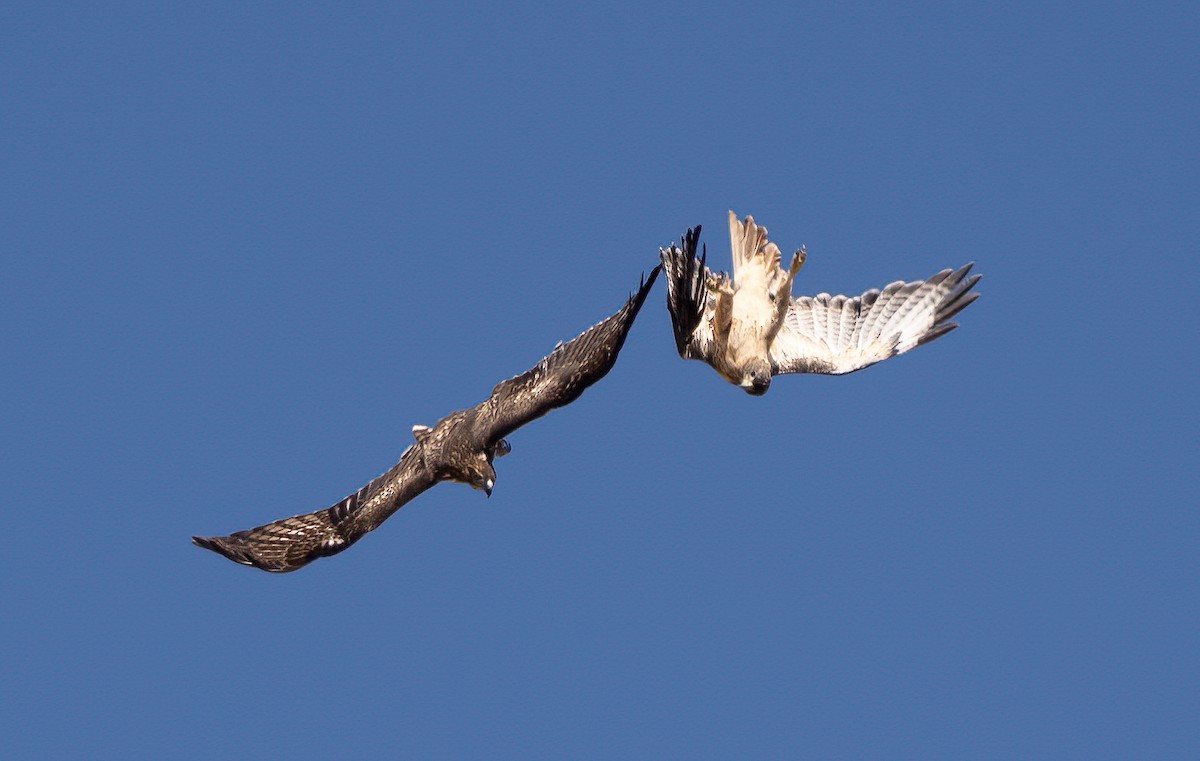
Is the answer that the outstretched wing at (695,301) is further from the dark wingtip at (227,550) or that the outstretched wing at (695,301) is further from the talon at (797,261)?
the dark wingtip at (227,550)

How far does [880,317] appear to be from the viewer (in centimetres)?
1817

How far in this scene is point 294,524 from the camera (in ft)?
53.8

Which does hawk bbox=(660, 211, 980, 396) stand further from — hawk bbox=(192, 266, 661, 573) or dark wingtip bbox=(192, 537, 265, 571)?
dark wingtip bbox=(192, 537, 265, 571)

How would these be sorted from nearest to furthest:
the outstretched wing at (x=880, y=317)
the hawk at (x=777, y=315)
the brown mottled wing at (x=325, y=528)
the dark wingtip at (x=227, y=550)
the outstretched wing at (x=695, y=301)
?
the outstretched wing at (x=695, y=301) → the hawk at (x=777, y=315) → the brown mottled wing at (x=325, y=528) → the dark wingtip at (x=227, y=550) → the outstretched wing at (x=880, y=317)

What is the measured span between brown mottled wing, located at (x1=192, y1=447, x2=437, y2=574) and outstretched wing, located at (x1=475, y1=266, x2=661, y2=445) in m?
0.83

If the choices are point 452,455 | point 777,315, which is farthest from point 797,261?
point 452,455

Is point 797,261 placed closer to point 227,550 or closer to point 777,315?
point 777,315

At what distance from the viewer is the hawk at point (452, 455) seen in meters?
15.1

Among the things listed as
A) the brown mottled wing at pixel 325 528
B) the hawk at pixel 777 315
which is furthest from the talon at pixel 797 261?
the brown mottled wing at pixel 325 528

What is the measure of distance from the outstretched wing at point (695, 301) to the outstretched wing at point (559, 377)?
1.08 feet

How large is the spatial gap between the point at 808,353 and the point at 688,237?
3.29m

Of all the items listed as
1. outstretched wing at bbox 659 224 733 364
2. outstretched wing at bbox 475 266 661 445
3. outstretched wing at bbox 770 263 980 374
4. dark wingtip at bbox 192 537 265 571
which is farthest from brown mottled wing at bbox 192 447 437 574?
outstretched wing at bbox 770 263 980 374

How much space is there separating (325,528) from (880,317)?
581 centimetres

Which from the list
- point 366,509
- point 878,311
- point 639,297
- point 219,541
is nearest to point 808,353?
point 878,311
